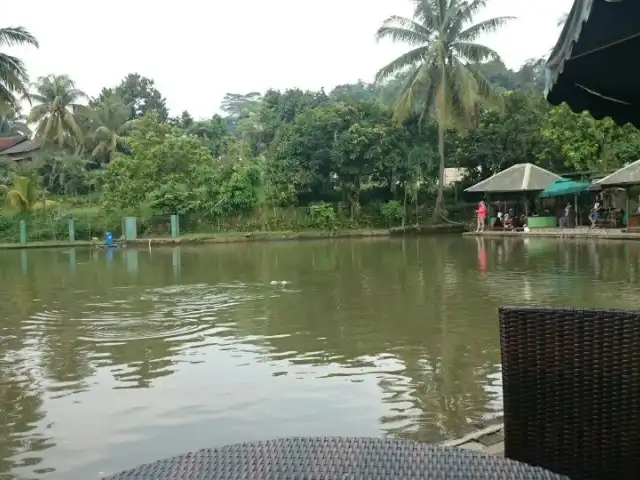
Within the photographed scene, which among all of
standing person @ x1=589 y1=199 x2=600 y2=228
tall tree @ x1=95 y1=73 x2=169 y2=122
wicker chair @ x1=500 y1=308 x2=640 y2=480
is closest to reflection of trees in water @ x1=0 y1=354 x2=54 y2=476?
wicker chair @ x1=500 y1=308 x2=640 y2=480

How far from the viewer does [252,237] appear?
27.3m

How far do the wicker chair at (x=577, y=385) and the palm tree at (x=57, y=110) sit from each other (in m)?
34.2

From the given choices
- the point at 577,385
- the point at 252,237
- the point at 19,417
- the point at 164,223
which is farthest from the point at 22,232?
the point at 577,385

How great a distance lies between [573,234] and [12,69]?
→ 20.6 m

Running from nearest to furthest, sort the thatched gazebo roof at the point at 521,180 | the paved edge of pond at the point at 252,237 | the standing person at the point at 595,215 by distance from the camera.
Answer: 1. the standing person at the point at 595,215
2. the thatched gazebo roof at the point at 521,180
3. the paved edge of pond at the point at 252,237

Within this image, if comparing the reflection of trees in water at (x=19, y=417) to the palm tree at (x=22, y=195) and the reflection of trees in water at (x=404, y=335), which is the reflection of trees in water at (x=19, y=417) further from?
the palm tree at (x=22, y=195)

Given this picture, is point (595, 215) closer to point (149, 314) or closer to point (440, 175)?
point (440, 175)

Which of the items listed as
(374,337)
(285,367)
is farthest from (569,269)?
(285,367)

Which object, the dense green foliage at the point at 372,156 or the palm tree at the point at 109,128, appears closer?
the dense green foliage at the point at 372,156

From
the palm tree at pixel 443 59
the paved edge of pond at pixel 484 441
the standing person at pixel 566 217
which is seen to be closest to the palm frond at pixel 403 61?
the palm tree at pixel 443 59

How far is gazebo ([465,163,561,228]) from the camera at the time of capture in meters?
25.6

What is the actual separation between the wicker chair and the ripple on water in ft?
19.5

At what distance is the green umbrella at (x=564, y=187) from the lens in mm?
24000

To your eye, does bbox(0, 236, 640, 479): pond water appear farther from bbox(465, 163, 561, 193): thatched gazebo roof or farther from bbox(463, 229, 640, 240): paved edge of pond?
bbox(465, 163, 561, 193): thatched gazebo roof
